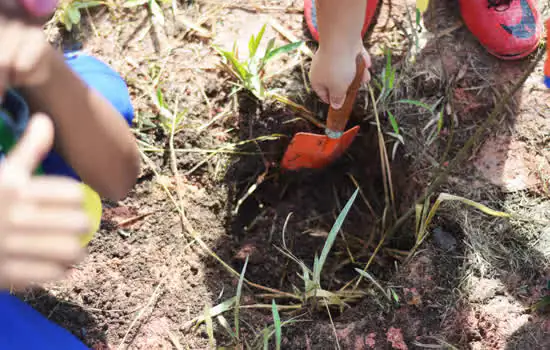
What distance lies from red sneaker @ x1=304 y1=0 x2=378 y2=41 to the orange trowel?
323mm

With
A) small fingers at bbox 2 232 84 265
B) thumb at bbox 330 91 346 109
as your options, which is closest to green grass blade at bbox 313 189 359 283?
thumb at bbox 330 91 346 109

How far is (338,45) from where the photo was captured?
1234 millimetres

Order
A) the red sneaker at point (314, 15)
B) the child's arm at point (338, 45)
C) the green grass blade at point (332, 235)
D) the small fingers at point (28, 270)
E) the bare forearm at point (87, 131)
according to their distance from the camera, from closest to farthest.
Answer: the small fingers at point (28, 270) → the bare forearm at point (87, 131) → the green grass blade at point (332, 235) → the child's arm at point (338, 45) → the red sneaker at point (314, 15)

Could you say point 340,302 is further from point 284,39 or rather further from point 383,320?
point 284,39

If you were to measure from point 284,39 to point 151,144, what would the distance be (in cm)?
54

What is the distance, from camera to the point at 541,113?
1444 mm

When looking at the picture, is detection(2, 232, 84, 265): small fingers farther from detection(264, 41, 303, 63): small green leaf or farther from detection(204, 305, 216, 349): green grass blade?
detection(264, 41, 303, 63): small green leaf

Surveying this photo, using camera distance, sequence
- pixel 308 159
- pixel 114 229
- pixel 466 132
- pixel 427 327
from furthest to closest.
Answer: pixel 308 159, pixel 466 132, pixel 114 229, pixel 427 327

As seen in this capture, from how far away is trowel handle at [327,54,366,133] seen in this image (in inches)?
46.0

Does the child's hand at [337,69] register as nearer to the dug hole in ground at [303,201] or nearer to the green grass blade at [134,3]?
the dug hole in ground at [303,201]

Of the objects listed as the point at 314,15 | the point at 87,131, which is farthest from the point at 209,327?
the point at 314,15

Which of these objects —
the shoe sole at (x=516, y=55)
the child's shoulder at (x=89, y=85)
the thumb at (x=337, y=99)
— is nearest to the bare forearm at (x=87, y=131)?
the child's shoulder at (x=89, y=85)

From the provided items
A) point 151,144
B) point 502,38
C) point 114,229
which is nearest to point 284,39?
point 151,144

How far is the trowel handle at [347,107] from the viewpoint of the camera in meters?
1.17
